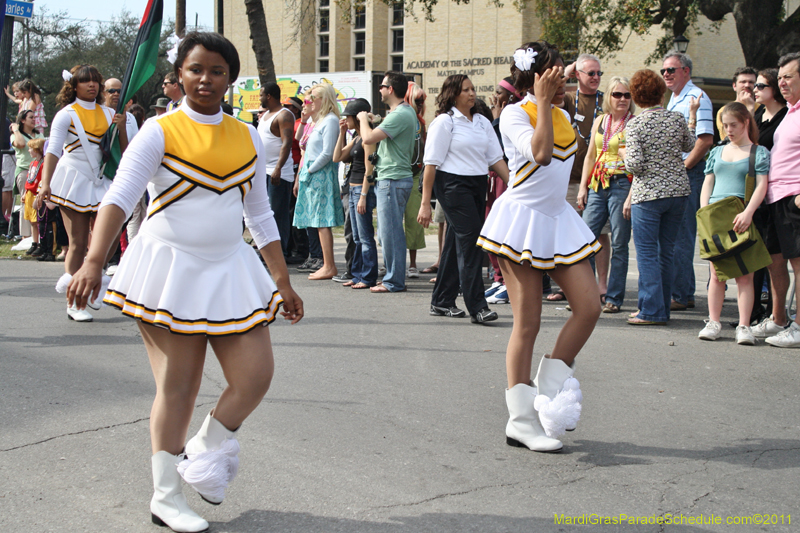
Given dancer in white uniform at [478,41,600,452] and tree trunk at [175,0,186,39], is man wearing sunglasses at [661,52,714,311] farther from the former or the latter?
tree trunk at [175,0,186,39]

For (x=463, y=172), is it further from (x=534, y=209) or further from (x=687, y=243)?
(x=534, y=209)

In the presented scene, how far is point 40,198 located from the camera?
7.81m

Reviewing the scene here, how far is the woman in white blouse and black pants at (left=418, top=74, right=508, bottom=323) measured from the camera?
7027mm

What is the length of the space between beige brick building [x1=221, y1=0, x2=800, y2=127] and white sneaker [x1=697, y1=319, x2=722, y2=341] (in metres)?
18.7

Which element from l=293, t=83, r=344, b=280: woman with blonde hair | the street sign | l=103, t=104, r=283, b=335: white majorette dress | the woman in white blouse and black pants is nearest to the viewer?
l=103, t=104, r=283, b=335: white majorette dress

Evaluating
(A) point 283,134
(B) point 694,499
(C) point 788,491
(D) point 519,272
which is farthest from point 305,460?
(A) point 283,134

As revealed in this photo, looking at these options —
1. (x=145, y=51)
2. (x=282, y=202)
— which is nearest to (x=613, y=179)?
(x=145, y=51)

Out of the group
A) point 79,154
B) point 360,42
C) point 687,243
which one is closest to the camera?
point 79,154

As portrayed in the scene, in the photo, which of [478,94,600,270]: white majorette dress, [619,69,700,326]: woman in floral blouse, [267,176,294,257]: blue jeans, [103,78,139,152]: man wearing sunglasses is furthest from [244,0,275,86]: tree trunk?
Result: [478,94,600,270]: white majorette dress

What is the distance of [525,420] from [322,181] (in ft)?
20.2

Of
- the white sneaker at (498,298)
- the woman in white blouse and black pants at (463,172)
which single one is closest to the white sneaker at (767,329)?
the woman in white blouse and black pants at (463,172)

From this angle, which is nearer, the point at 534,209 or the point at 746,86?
the point at 534,209

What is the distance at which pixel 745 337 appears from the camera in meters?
6.34

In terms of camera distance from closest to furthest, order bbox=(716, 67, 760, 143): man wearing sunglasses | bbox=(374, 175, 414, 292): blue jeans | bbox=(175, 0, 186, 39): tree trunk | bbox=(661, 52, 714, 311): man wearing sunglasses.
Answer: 1. bbox=(661, 52, 714, 311): man wearing sunglasses
2. bbox=(716, 67, 760, 143): man wearing sunglasses
3. bbox=(374, 175, 414, 292): blue jeans
4. bbox=(175, 0, 186, 39): tree trunk
